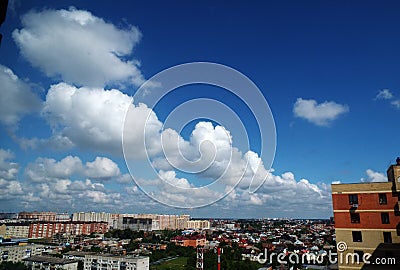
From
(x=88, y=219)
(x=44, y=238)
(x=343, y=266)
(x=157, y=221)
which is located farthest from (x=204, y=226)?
(x=343, y=266)

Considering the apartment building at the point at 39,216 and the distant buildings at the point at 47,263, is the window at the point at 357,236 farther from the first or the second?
the apartment building at the point at 39,216

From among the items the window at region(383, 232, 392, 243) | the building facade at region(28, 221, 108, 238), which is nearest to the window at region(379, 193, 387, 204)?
the window at region(383, 232, 392, 243)

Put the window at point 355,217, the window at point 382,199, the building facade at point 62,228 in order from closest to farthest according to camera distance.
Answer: the window at point 382,199 < the window at point 355,217 < the building facade at point 62,228

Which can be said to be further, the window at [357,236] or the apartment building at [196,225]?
the apartment building at [196,225]

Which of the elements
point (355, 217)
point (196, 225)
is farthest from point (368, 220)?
point (196, 225)

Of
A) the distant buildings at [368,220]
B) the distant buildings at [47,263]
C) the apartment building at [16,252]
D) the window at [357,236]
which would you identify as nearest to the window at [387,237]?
the distant buildings at [368,220]

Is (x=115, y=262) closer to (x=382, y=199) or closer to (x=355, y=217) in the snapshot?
(x=355, y=217)
